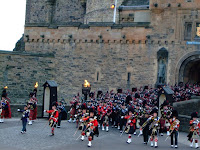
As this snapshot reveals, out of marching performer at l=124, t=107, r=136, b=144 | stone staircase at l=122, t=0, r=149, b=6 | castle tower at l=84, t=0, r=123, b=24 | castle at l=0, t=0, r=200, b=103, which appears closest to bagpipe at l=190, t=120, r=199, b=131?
marching performer at l=124, t=107, r=136, b=144

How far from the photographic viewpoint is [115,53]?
3406 cm

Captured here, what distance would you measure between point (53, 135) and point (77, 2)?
2873 cm

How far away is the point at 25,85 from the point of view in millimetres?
34844

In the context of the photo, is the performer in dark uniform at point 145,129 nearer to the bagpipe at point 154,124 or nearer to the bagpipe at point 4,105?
the bagpipe at point 154,124

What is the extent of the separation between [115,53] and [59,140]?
16.9 meters

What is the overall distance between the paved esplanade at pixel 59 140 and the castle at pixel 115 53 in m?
11.6

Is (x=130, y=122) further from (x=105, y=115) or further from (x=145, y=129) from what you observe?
(x=105, y=115)

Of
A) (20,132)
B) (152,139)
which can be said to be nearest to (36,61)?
(20,132)

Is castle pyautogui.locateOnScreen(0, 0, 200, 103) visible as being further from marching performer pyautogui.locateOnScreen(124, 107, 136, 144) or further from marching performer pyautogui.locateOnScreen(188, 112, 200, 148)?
marching performer pyautogui.locateOnScreen(188, 112, 200, 148)

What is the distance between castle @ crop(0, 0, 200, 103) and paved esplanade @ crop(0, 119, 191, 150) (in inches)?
456

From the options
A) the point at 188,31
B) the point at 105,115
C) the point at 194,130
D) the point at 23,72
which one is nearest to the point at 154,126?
the point at 194,130

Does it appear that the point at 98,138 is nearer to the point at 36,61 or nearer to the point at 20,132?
the point at 20,132

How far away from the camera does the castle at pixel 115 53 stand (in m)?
32.3

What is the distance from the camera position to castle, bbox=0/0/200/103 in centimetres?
3231
